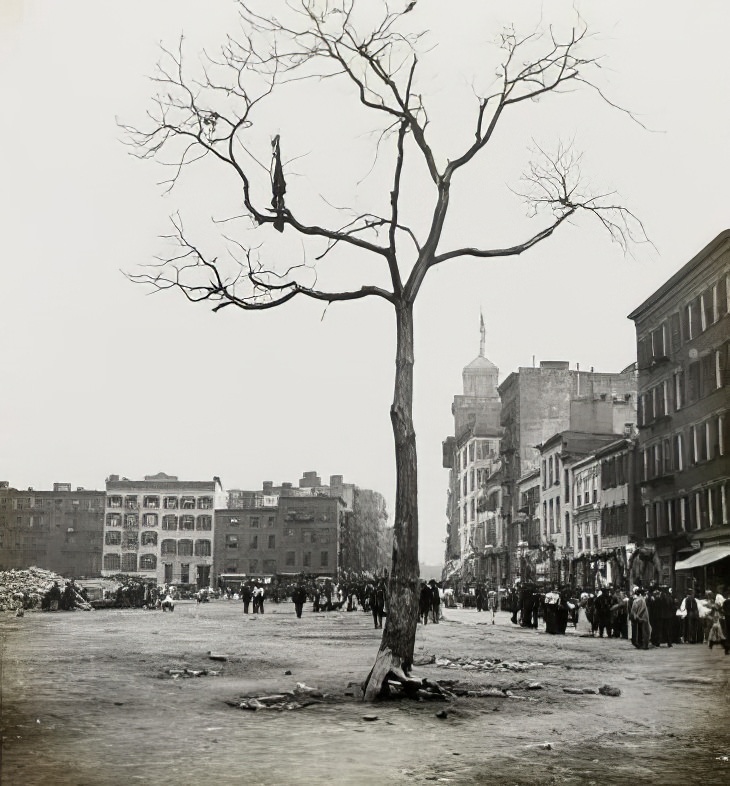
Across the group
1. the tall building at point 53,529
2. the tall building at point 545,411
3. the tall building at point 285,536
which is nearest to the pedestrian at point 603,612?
the tall building at point 53,529

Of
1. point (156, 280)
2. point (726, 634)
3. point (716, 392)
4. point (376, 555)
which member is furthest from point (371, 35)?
point (376, 555)

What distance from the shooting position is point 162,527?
286ft

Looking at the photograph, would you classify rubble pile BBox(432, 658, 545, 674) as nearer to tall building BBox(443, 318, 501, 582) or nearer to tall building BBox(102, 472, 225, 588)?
tall building BBox(102, 472, 225, 588)

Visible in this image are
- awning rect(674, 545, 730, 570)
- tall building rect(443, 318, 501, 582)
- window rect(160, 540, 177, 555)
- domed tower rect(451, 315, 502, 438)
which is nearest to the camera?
awning rect(674, 545, 730, 570)

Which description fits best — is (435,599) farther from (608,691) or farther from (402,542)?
(402,542)

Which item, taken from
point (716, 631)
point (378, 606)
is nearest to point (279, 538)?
point (378, 606)

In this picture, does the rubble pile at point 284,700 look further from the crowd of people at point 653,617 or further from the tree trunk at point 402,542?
the crowd of people at point 653,617

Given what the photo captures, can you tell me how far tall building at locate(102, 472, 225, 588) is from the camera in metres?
78.4

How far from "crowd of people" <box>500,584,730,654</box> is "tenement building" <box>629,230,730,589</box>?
189 cm

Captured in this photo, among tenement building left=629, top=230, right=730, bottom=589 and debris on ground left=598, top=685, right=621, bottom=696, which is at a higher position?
tenement building left=629, top=230, right=730, bottom=589

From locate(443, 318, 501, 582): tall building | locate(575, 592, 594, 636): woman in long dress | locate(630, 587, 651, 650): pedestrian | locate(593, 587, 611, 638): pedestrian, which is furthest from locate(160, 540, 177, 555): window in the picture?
locate(630, 587, 651, 650): pedestrian

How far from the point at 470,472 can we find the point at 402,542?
281ft

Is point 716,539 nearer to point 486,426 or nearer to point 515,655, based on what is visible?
point 515,655

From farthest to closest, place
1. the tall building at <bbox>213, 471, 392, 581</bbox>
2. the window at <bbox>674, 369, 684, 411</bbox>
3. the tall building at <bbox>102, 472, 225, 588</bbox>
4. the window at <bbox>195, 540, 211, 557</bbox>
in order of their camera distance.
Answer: the tall building at <bbox>213, 471, 392, 581</bbox> → the window at <bbox>195, 540, 211, 557</bbox> → the tall building at <bbox>102, 472, 225, 588</bbox> → the window at <bbox>674, 369, 684, 411</bbox>
